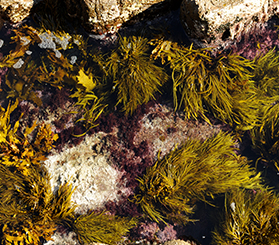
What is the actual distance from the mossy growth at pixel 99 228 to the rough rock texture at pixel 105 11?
290cm

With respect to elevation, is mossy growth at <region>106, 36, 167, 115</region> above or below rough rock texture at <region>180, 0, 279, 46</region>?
below

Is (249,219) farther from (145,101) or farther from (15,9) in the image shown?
(15,9)

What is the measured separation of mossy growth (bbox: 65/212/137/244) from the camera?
3094 mm

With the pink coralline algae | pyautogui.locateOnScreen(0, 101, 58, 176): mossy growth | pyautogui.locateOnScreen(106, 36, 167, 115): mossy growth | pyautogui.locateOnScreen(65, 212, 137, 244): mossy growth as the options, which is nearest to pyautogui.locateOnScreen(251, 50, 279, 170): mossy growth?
the pink coralline algae

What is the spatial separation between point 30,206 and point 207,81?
3387mm

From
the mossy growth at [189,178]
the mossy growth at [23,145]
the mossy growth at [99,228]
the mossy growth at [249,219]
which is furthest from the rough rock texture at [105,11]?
the mossy growth at [249,219]

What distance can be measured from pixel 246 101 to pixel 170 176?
1768mm

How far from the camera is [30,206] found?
3117mm

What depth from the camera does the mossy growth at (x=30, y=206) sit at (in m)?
3.04

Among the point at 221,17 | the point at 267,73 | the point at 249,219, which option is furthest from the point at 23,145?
the point at 267,73

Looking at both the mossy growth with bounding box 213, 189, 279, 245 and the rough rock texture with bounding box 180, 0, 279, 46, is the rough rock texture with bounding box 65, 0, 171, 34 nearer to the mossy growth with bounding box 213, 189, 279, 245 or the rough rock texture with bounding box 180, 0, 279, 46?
the rough rock texture with bounding box 180, 0, 279, 46

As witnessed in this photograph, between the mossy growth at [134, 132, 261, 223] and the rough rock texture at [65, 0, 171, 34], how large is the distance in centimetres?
222

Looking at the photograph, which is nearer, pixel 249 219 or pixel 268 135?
pixel 249 219

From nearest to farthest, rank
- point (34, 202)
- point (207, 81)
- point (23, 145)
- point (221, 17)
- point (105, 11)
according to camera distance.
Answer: point (221, 17)
point (105, 11)
point (34, 202)
point (23, 145)
point (207, 81)
